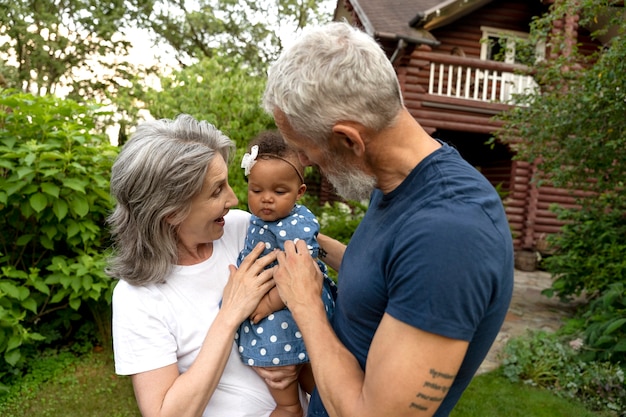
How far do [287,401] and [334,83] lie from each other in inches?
48.7

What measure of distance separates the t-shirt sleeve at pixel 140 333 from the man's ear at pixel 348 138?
0.90 metres

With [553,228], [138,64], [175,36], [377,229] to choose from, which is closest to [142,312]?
[377,229]

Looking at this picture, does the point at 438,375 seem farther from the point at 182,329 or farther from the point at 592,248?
the point at 592,248

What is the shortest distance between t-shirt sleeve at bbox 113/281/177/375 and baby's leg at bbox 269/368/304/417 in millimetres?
423

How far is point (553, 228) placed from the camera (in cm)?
1205

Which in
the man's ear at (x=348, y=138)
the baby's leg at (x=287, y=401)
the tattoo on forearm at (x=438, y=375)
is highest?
the man's ear at (x=348, y=138)

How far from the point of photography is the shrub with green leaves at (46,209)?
354cm

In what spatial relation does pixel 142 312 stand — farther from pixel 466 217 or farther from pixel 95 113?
pixel 95 113

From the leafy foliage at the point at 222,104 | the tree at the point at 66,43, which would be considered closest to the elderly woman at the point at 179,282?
the leafy foliage at the point at 222,104

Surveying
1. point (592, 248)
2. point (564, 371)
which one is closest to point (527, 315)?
point (592, 248)

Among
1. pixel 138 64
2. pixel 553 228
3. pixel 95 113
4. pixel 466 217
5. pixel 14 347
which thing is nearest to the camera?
pixel 466 217

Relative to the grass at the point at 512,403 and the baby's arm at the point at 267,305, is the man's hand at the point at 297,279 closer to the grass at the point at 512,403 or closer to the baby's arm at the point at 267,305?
the baby's arm at the point at 267,305

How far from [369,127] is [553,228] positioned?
12242mm

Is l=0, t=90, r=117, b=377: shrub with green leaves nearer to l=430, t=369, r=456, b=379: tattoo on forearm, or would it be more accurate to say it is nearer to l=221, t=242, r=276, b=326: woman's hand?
l=221, t=242, r=276, b=326: woman's hand
